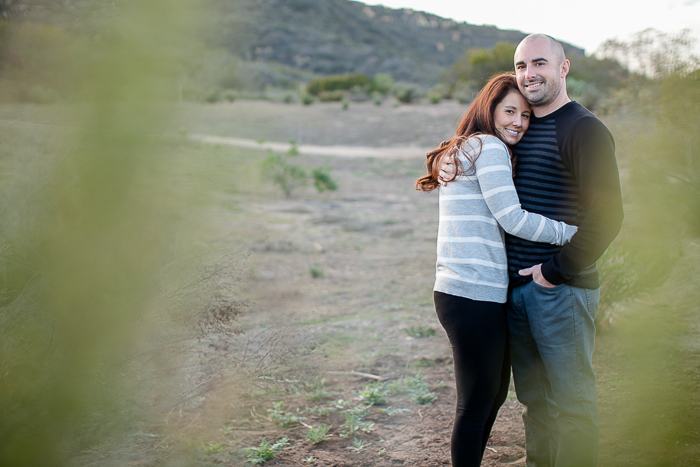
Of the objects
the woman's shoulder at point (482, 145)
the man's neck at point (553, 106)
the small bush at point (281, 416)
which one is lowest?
the small bush at point (281, 416)

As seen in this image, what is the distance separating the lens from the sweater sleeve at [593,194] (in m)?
1.85

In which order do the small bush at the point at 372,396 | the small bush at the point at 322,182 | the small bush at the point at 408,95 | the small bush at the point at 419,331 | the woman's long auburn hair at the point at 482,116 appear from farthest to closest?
the small bush at the point at 408,95 < the small bush at the point at 322,182 < the small bush at the point at 419,331 < the small bush at the point at 372,396 < the woman's long auburn hair at the point at 482,116

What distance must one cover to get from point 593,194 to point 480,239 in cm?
45

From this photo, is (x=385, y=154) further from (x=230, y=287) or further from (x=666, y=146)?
(x=230, y=287)

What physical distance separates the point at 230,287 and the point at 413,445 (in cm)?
140

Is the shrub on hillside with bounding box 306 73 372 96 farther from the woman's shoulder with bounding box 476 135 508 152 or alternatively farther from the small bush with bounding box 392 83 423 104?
the woman's shoulder with bounding box 476 135 508 152

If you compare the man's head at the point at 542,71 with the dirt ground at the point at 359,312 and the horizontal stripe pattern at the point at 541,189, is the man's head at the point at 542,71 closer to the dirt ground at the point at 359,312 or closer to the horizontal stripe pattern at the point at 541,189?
the horizontal stripe pattern at the point at 541,189

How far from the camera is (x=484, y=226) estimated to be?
200 centimetres

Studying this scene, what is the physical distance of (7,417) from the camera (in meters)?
1.77

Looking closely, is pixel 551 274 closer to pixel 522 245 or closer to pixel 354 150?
pixel 522 245

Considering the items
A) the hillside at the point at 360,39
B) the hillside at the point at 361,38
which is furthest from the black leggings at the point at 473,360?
the hillside at the point at 361,38

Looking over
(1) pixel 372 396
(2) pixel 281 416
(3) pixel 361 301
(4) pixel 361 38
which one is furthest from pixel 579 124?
(4) pixel 361 38

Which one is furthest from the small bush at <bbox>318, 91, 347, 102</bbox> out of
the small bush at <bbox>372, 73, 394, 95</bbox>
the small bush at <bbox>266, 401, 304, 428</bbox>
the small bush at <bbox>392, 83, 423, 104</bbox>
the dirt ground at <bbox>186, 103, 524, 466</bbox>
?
the small bush at <bbox>266, 401, 304, 428</bbox>

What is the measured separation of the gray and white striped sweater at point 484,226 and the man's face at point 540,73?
26 cm
